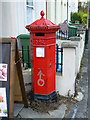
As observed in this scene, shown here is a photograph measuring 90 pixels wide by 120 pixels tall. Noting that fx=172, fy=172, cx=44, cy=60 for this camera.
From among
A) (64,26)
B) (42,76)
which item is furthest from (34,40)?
(64,26)

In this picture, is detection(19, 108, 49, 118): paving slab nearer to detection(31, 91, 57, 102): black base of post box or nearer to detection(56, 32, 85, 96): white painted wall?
detection(31, 91, 57, 102): black base of post box

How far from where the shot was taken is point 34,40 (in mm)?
3719

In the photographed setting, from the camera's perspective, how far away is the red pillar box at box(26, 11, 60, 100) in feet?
12.0

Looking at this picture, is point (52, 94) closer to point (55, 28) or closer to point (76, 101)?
point (76, 101)

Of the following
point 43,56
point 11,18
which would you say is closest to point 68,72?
point 43,56

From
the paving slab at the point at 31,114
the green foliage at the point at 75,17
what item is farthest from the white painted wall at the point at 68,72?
the green foliage at the point at 75,17

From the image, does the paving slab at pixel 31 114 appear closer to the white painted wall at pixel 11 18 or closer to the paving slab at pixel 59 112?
the paving slab at pixel 59 112

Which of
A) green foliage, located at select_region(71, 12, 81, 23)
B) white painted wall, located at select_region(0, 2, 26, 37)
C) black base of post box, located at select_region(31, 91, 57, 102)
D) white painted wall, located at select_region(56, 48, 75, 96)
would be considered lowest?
black base of post box, located at select_region(31, 91, 57, 102)

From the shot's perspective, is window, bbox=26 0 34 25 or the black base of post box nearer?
the black base of post box

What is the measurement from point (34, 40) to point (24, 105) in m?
1.49

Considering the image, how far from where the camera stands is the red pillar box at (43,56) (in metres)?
3.66

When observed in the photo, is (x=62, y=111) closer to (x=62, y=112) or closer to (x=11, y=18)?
(x=62, y=112)

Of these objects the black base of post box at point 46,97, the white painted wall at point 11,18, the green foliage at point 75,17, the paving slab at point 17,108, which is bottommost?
the paving slab at point 17,108

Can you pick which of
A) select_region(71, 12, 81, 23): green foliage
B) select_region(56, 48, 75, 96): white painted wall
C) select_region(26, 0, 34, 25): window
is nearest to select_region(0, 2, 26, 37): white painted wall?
select_region(26, 0, 34, 25): window
